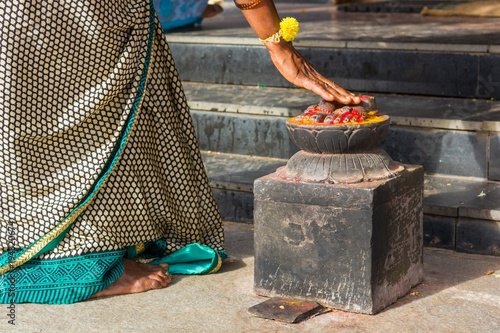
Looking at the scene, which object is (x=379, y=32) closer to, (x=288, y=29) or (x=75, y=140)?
(x=288, y=29)

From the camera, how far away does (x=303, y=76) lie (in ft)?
13.0

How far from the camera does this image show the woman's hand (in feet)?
12.6

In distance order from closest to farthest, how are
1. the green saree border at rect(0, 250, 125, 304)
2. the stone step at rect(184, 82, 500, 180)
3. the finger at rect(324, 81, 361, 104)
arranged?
1. the finger at rect(324, 81, 361, 104)
2. the green saree border at rect(0, 250, 125, 304)
3. the stone step at rect(184, 82, 500, 180)

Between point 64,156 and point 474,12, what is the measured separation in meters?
A: 4.34

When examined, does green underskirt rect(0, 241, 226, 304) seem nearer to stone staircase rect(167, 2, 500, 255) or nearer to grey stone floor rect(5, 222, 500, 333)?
grey stone floor rect(5, 222, 500, 333)

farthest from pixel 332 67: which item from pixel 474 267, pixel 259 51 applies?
pixel 474 267

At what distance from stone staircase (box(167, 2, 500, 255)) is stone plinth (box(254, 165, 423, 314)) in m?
0.68

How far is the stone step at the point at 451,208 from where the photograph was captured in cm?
438

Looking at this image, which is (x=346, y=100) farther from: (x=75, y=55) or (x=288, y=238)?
(x=75, y=55)

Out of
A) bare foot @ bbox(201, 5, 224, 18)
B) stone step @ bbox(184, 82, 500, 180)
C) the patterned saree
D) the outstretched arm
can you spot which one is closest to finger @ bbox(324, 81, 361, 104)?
the outstretched arm

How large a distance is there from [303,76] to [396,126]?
3.97 ft

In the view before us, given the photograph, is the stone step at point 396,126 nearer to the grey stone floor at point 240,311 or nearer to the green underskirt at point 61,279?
the grey stone floor at point 240,311

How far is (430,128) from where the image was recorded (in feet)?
16.1

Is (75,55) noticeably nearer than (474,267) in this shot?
Yes
